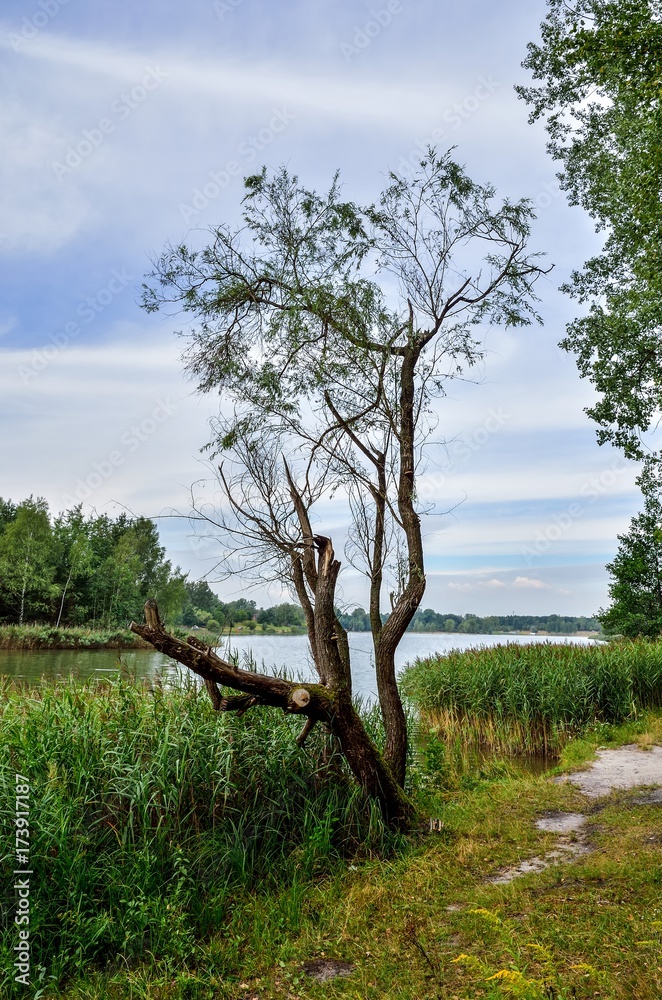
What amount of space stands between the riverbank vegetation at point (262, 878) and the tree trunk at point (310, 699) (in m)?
0.26

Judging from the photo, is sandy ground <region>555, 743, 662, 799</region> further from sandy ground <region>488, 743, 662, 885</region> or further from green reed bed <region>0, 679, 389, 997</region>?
green reed bed <region>0, 679, 389, 997</region>

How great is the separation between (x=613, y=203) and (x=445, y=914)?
1260 cm

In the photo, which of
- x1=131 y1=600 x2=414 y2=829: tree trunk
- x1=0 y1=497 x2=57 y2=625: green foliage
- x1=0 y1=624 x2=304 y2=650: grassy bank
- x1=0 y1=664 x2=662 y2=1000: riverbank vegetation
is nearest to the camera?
x1=0 y1=664 x2=662 y2=1000: riverbank vegetation

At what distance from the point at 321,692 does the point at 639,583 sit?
1716 centimetres

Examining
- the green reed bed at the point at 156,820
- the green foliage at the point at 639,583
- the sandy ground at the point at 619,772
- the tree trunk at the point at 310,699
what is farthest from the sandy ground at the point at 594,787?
the green foliage at the point at 639,583

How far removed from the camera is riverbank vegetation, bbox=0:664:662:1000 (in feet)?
11.7

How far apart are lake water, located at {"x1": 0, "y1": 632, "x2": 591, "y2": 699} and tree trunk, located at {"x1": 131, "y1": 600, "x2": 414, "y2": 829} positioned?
4.45 ft

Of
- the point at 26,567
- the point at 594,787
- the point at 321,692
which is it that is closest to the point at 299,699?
the point at 321,692

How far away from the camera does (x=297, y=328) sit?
7.47m

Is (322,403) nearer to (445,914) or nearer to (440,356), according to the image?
(440,356)

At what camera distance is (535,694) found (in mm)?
11219

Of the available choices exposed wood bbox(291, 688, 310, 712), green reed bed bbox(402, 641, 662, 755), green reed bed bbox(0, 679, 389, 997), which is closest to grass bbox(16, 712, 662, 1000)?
green reed bed bbox(0, 679, 389, 997)

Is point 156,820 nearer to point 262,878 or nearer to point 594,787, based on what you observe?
point 262,878

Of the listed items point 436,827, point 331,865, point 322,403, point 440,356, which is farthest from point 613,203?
point 331,865
